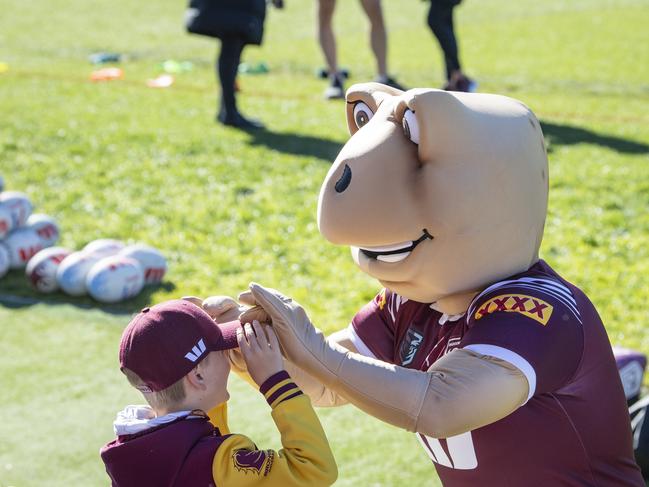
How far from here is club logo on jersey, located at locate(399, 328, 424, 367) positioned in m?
2.63

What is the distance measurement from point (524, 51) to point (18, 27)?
787 centimetres

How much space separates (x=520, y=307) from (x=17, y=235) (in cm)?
417

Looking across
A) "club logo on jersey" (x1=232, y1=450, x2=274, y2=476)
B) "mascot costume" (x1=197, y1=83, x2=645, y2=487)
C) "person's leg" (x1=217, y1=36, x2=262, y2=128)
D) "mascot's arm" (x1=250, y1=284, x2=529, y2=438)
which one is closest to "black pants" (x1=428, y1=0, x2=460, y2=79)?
"person's leg" (x1=217, y1=36, x2=262, y2=128)

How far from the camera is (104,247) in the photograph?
5.61 meters

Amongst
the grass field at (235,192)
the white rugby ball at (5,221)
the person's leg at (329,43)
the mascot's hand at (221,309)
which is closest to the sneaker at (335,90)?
the person's leg at (329,43)

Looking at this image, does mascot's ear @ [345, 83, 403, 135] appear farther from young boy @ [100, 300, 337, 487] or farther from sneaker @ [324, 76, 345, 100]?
sneaker @ [324, 76, 345, 100]

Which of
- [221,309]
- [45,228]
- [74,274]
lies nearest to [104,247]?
[74,274]

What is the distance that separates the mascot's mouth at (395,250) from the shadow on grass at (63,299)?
300cm

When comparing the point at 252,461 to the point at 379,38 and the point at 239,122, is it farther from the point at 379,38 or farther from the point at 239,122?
the point at 379,38

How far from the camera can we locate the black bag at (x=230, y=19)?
815 centimetres

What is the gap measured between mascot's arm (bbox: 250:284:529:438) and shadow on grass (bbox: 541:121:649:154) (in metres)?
5.66

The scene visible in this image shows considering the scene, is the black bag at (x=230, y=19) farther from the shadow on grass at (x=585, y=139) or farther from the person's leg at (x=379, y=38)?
the shadow on grass at (x=585, y=139)

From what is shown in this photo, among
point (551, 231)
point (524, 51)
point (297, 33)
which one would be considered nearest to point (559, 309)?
point (551, 231)

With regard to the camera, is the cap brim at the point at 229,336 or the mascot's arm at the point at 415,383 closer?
the mascot's arm at the point at 415,383
